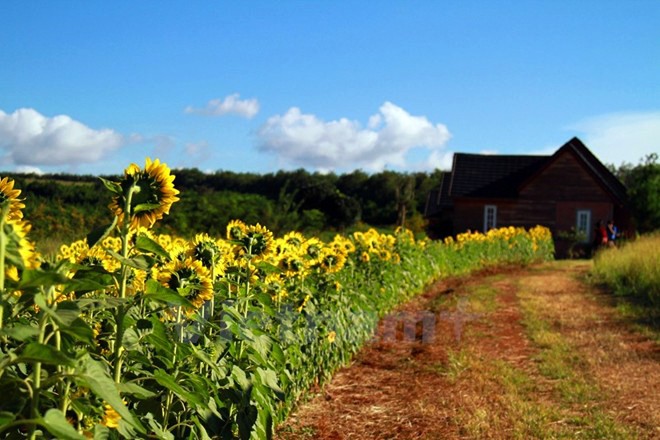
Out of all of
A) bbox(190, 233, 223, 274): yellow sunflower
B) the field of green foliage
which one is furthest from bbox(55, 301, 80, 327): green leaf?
the field of green foliage

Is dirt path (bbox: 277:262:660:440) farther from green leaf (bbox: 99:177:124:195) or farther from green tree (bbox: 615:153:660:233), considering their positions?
green tree (bbox: 615:153:660:233)

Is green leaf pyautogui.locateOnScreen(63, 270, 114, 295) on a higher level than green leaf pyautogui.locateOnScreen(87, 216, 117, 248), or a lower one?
lower

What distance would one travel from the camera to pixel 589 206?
2775 centimetres

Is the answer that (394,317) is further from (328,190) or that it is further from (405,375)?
(328,190)

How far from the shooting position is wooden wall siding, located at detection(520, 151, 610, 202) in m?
27.8

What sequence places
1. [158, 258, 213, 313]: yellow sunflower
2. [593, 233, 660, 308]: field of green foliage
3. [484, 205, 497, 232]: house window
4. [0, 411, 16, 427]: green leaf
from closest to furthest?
[0, 411, 16, 427]: green leaf → [158, 258, 213, 313]: yellow sunflower → [593, 233, 660, 308]: field of green foliage → [484, 205, 497, 232]: house window

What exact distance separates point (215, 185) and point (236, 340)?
3156cm

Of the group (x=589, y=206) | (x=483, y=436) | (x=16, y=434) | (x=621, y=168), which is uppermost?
(x=621, y=168)

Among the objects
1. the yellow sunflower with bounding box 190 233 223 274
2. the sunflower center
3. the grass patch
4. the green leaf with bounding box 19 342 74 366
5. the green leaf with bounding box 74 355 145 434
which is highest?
the sunflower center

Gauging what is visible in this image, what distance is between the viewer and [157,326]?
7.65ft

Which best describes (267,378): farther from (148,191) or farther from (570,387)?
(570,387)

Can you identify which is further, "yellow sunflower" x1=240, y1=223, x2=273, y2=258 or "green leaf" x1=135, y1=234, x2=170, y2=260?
"yellow sunflower" x1=240, y1=223, x2=273, y2=258

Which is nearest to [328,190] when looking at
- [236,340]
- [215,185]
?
[215,185]

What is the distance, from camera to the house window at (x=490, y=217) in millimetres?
28797
